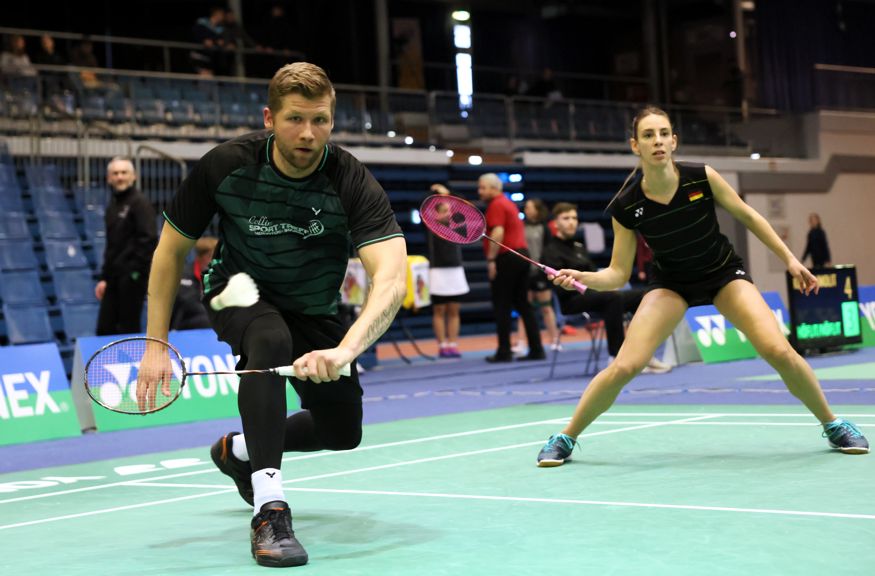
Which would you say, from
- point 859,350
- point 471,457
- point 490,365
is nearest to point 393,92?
point 490,365

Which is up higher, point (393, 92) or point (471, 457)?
point (393, 92)

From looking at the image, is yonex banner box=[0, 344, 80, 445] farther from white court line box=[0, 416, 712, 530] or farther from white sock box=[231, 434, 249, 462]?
white sock box=[231, 434, 249, 462]

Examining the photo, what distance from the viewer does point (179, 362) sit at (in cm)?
418

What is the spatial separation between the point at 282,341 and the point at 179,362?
35 centimetres

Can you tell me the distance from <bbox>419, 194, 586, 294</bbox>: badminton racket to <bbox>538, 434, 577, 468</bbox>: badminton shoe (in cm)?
79

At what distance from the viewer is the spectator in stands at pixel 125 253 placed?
31.6ft

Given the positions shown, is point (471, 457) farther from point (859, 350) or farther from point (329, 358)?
point (859, 350)

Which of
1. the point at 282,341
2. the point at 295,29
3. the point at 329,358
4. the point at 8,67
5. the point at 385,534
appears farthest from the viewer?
the point at 295,29

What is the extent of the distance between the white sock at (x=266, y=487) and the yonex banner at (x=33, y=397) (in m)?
4.87

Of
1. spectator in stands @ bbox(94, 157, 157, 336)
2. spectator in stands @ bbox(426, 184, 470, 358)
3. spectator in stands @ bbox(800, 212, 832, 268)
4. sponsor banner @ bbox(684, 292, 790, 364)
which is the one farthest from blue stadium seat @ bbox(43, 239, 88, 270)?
spectator in stands @ bbox(800, 212, 832, 268)

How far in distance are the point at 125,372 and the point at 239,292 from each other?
0.47m

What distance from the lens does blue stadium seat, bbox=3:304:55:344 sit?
495 inches

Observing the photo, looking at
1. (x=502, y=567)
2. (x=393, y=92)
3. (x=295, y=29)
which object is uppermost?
(x=295, y=29)

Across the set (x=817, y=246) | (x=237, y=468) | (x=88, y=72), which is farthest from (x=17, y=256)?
(x=817, y=246)
